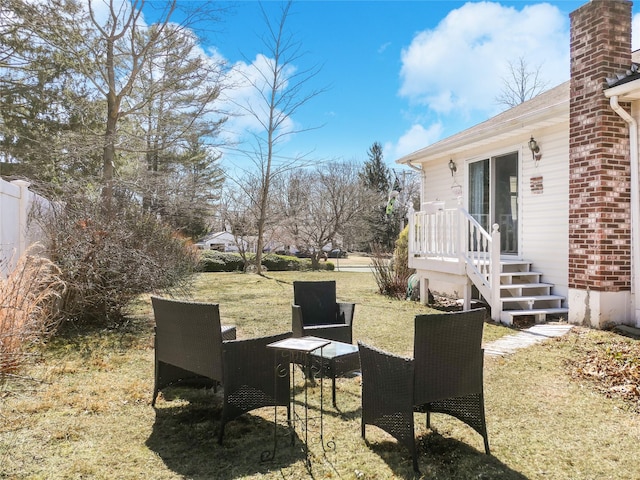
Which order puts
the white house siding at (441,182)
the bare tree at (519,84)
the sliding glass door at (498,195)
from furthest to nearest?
the bare tree at (519,84), the white house siding at (441,182), the sliding glass door at (498,195)

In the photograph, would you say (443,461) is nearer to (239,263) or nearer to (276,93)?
(276,93)

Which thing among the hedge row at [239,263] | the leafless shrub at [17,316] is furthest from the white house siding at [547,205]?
the hedge row at [239,263]

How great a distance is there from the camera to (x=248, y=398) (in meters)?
3.15

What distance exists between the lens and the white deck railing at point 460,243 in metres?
7.12

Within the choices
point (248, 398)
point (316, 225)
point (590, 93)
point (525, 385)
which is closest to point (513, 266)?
point (590, 93)

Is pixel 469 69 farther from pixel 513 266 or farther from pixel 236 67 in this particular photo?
pixel 513 266

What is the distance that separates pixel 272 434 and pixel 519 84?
27.2 meters

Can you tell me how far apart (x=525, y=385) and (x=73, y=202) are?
635 centimetres

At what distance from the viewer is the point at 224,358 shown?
3.01m

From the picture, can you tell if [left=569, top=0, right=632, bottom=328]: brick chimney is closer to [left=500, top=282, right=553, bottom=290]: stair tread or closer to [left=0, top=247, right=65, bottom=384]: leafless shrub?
[left=500, top=282, right=553, bottom=290]: stair tread

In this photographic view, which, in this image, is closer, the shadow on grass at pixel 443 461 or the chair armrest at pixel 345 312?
the shadow on grass at pixel 443 461

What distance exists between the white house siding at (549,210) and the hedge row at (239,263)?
45.0 ft

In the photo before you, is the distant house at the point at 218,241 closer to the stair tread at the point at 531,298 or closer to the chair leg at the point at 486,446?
the stair tread at the point at 531,298

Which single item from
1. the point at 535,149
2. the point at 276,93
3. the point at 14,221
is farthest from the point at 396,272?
the point at 276,93
